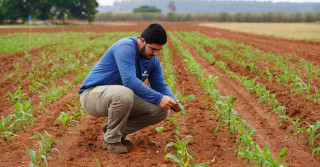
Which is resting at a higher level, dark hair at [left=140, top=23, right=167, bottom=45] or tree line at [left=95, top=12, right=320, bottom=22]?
tree line at [left=95, top=12, right=320, bottom=22]

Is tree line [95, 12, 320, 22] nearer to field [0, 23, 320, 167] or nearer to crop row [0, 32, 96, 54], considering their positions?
crop row [0, 32, 96, 54]

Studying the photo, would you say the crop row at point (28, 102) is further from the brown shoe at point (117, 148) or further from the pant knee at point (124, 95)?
the pant knee at point (124, 95)

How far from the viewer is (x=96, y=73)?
3598 mm

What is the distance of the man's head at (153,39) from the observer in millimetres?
3207

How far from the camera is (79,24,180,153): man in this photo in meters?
3.29

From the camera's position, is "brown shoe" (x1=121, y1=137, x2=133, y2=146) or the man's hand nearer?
the man's hand

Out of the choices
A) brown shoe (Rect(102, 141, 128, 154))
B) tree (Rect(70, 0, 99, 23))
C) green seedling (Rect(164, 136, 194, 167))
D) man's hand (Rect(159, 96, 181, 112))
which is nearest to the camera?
green seedling (Rect(164, 136, 194, 167))

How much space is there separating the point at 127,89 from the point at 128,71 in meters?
0.20

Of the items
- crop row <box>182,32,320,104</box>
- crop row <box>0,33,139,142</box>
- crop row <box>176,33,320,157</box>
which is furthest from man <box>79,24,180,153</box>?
crop row <box>182,32,320,104</box>

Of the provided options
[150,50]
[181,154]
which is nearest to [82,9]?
[150,50]

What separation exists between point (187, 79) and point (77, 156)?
15.3 feet

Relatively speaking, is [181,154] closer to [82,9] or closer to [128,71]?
[128,71]

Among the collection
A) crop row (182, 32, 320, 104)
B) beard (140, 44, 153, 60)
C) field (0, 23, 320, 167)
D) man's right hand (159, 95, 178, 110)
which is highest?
beard (140, 44, 153, 60)

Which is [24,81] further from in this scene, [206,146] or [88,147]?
[206,146]
